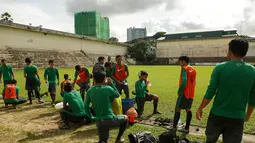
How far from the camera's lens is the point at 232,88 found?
9.16 ft

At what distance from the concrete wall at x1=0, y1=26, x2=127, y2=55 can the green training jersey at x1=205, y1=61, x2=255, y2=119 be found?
82.5 feet

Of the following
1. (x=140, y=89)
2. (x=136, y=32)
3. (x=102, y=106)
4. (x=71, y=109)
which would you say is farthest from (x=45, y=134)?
(x=136, y=32)

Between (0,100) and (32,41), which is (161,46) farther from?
(0,100)

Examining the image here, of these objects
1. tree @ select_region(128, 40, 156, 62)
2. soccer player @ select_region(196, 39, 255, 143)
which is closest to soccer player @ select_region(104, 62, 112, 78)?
soccer player @ select_region(196, 39, 255, 143)

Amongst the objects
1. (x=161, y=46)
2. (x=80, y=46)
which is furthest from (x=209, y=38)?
(x=80, y=46)

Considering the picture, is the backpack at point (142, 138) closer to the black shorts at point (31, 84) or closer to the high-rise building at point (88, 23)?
the black shorts at point (31, 84)

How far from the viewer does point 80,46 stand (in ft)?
123

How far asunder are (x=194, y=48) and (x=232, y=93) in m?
62.0

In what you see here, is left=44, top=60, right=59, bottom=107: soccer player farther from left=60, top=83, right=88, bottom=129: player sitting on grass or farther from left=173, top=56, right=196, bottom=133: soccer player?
left=173, top=56, right=196, bottom=133: soccer player

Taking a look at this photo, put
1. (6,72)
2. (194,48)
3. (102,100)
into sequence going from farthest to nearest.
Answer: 1. (194,48)
2. (6,72)
3. (102,100)

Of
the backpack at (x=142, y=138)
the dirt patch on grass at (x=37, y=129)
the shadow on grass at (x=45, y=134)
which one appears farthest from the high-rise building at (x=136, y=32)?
the backpack at (x=142, y=138)

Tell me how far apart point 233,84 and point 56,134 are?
4.20 metres

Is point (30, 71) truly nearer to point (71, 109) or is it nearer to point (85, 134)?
point (71, 109)

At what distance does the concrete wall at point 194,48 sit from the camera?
59500 millimetres
